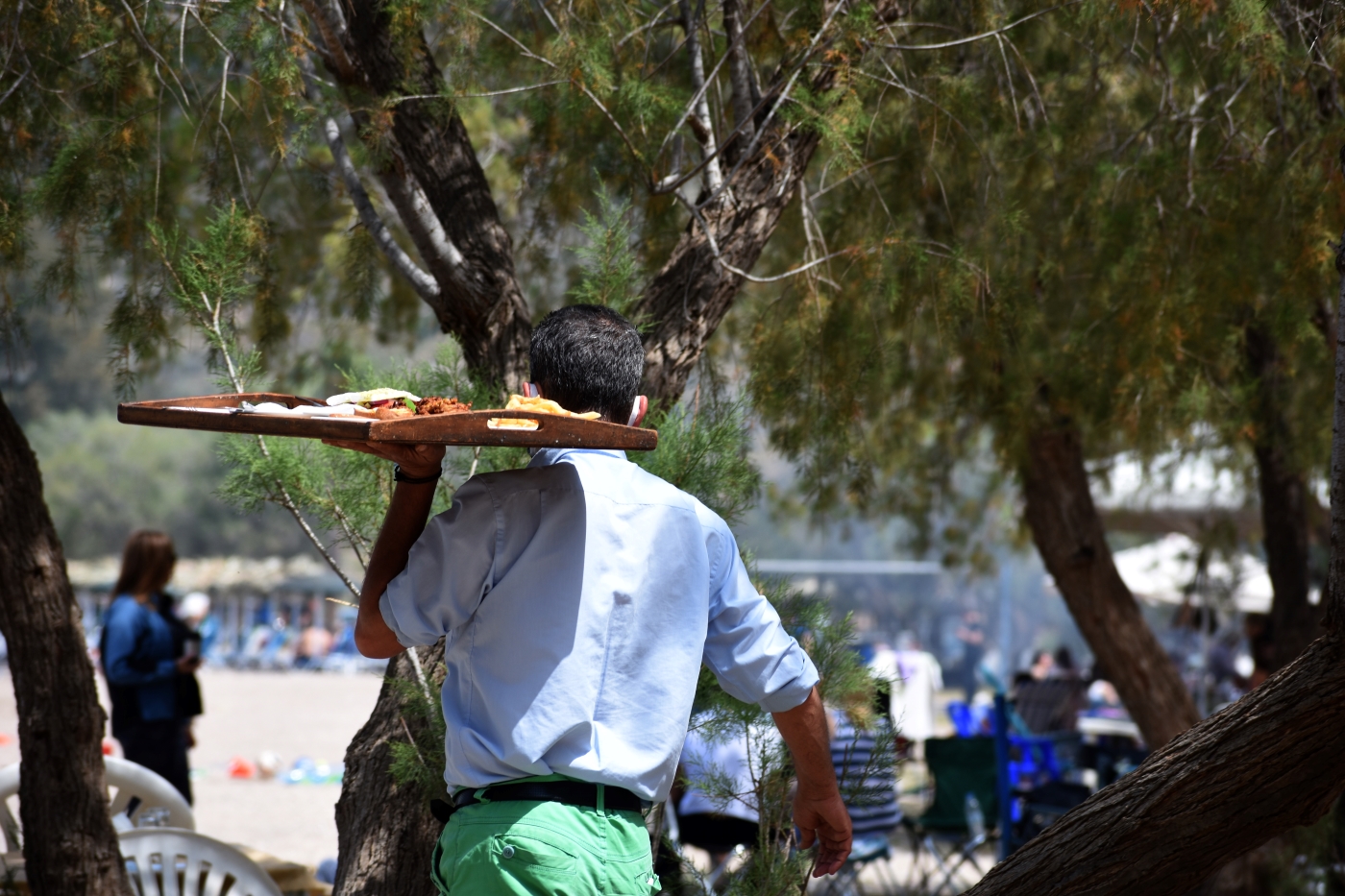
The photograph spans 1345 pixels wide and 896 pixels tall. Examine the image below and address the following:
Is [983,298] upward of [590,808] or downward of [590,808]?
upward

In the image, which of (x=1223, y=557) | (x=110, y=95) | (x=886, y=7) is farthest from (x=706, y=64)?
(x=1223, y=557)

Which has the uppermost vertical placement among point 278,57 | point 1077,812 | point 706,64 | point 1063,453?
point 706,64

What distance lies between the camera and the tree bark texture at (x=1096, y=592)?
211 inches

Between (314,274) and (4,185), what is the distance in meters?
3.12

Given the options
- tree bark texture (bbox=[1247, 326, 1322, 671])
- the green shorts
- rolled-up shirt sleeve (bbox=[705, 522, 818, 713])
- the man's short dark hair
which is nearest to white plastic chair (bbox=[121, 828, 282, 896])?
the green shorts

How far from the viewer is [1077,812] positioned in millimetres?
2219

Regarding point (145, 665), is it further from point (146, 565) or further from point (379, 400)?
point (379, 400)

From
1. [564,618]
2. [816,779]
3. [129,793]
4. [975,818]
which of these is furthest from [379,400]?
[975,818]

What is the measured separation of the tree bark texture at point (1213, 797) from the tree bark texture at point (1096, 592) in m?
3.31

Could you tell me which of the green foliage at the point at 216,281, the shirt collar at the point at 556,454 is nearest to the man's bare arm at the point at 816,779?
the shirt collar at the point at 556,454

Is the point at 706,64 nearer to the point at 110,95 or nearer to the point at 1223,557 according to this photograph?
the point at 110,95

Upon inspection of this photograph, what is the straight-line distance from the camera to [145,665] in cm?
494

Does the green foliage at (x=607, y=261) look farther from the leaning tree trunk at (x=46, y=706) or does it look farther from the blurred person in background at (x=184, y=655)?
the blurred person in background at (x=184, y=655)

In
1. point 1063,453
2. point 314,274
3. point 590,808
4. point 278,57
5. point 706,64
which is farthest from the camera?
point 314,274
